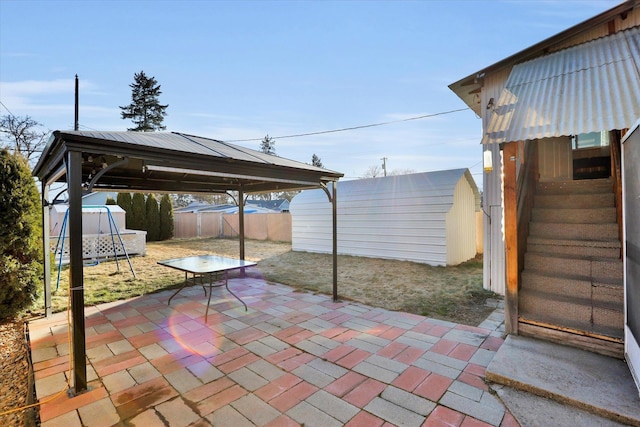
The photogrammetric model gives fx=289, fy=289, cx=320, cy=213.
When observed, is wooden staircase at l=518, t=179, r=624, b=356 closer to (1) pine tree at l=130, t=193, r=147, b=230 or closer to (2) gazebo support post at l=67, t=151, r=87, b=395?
(2) gazebo support post at l=67, t=151, r=87, b=395

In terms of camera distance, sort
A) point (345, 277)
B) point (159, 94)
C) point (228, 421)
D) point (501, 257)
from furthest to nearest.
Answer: point (159, 94) → point (345, 277) → point (501, 257) → point (228, 421)

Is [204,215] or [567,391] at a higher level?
[204,215]

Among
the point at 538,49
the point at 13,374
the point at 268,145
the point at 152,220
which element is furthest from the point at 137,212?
the point at 268,145

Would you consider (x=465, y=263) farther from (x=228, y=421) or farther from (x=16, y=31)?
(x=16, y=31)

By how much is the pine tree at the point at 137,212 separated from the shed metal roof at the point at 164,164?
1035 centimetres

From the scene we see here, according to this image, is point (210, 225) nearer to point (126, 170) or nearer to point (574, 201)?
point (126, 170)

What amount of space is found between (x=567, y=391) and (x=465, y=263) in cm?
645

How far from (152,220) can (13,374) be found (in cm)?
1375

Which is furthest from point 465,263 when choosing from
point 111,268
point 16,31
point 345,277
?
point 16,31

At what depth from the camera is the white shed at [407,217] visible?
777cm

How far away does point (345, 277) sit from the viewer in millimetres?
6723

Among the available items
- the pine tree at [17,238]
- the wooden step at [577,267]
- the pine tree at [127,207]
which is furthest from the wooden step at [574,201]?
the pine tree at [127,207]

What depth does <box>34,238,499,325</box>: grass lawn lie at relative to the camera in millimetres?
4676

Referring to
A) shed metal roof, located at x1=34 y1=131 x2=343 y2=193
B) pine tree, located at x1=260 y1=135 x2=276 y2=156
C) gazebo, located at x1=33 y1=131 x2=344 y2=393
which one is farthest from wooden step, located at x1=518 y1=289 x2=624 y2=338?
pine tree, located at x1=260 y1=135 x2=276 y2=156
